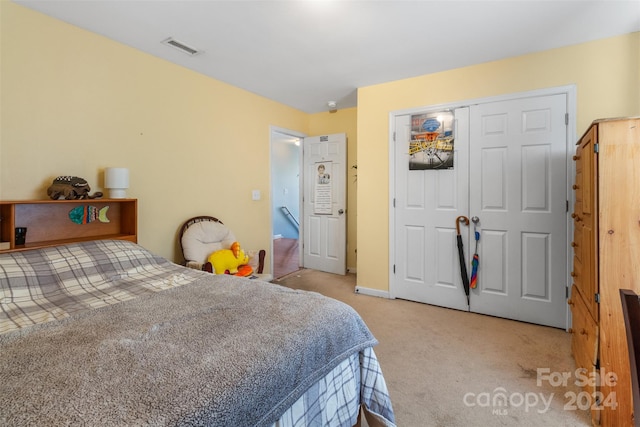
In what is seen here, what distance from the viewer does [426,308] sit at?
10.2ft

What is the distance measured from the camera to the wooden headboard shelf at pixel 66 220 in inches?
75.3

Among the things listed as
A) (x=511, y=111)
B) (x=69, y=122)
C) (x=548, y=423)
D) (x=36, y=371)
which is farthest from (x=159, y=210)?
(x=511, y=111)

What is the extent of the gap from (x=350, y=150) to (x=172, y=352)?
376 cm

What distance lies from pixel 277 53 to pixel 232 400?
2.68 m

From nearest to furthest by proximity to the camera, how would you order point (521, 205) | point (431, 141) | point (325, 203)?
point (521, 205), point (431, 141), point (325, 203)

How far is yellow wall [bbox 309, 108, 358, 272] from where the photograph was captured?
436cm

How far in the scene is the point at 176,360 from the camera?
952 mm

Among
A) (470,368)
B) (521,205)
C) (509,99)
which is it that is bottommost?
(470,368)

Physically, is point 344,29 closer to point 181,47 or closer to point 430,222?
point 181,47

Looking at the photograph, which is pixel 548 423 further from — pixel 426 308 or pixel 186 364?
pixel 186 364

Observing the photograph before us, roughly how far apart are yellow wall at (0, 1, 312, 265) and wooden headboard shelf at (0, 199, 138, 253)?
0.12 meters

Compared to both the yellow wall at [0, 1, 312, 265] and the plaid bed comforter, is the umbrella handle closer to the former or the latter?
the yellow wall at [0, 1, 312, 265]

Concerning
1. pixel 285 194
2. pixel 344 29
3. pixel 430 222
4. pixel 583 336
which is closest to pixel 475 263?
pixel 430 222

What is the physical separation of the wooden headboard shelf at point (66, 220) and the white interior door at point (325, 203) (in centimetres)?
264
